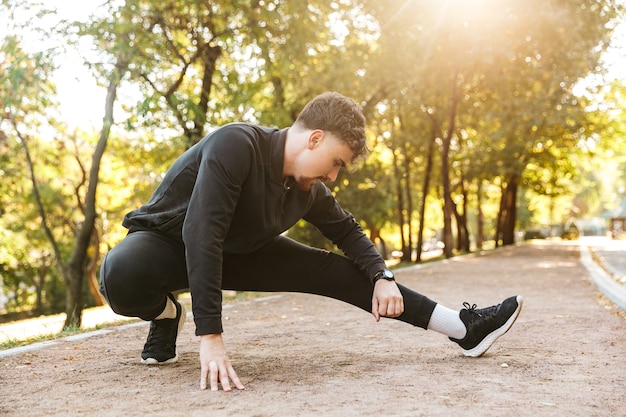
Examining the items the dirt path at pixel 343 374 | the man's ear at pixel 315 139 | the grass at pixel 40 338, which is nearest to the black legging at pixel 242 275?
the dirt path at pixel 343 374

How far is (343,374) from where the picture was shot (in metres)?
3.56

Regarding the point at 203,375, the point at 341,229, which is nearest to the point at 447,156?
the point at 341,229

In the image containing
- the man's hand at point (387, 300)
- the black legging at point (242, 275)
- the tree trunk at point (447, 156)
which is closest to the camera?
the black legging at point (242, 275)

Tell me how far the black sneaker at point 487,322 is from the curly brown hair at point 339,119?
1.23m

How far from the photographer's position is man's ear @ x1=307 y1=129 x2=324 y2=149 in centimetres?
332

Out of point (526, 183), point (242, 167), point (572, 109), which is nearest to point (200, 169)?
point (242, 167)

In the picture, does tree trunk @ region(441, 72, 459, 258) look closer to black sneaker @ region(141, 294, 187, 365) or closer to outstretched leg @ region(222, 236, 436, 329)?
outstretched leg @ region(222, 236, 436, 329)

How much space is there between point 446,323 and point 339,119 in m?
1.36

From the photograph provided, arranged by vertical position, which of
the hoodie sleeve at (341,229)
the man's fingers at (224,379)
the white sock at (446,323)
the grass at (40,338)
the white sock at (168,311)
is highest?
the hoodie sleeve at (341,229)

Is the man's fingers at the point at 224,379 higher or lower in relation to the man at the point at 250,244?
lower

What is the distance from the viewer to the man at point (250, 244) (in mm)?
3125

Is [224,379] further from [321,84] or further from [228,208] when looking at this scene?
[321,84]

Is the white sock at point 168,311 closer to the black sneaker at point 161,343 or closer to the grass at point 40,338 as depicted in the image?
the black sneaker at point 161,343

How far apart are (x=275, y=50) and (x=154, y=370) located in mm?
10755
